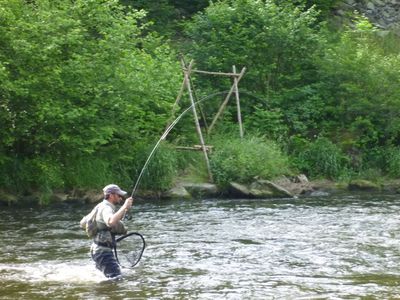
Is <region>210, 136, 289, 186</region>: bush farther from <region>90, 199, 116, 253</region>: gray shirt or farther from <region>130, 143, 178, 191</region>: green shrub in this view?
<region>90, 199, 116, 253</region>: gray shirt

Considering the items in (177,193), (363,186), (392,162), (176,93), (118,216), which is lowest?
(363,186)

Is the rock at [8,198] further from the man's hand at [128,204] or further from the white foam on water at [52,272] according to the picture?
the man's hand at [128,204]

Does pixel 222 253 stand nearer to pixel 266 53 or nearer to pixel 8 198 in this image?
pixel 8 198

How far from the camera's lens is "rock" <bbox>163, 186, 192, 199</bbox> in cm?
2312

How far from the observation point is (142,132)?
24.1 metres

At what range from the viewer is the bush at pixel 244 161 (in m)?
23.7

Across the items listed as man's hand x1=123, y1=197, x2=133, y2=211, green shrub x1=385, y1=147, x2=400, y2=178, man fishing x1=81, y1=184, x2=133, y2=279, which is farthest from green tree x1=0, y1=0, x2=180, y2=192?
man's hand x1=123, y1=197, x2=133, y2=211

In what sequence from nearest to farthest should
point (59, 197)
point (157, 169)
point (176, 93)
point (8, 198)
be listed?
point (8, 198) → point (59, 197) → point (157, 169) → point (176, 93)

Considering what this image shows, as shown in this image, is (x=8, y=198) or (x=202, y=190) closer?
(x=8, y=198)

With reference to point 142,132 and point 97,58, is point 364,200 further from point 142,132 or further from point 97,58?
point 97,58

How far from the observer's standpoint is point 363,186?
2547 centimetres

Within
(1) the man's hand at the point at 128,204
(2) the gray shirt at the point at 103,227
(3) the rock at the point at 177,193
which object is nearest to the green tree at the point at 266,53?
(3) the rock at the point at 177,193

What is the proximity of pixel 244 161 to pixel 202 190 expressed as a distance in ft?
4.80

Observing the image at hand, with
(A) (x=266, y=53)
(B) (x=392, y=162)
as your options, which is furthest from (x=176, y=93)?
(B) (x=392, y=162)
